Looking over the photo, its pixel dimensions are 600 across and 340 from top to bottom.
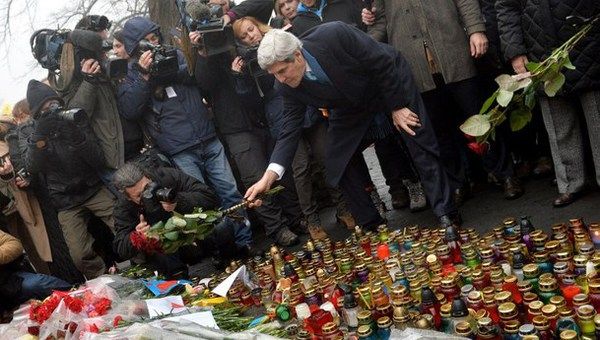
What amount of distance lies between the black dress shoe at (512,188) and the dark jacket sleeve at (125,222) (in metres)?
3.10

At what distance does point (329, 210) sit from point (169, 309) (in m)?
3.08

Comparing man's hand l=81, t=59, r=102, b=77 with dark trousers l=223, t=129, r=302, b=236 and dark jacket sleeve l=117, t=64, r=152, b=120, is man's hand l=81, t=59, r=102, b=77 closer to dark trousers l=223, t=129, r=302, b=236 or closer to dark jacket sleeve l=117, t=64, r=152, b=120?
dark jacket sleeve l=117, t=64, r=152, b=120

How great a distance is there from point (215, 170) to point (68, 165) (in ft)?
4.53

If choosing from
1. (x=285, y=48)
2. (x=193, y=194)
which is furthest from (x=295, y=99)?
(x=193, y=194)

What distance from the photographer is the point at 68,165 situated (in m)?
5.71

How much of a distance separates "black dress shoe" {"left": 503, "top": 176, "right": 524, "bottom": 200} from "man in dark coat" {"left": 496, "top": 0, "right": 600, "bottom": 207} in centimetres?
45

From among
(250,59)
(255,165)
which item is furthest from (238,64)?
(255,165)

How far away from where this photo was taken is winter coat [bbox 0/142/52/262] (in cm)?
627

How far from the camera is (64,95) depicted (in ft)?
19.0

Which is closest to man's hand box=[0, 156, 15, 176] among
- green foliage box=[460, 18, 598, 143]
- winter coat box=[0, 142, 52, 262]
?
winter coat box=[0, 142, 52, 262]

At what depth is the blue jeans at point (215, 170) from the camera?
5.75 m

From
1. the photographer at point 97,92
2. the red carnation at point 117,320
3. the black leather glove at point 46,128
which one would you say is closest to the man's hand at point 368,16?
the photographer at point 97,92

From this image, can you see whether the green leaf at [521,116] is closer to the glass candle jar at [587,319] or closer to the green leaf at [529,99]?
the green leaf at [529,99]

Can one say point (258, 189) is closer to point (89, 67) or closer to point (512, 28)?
point (512, 28)
